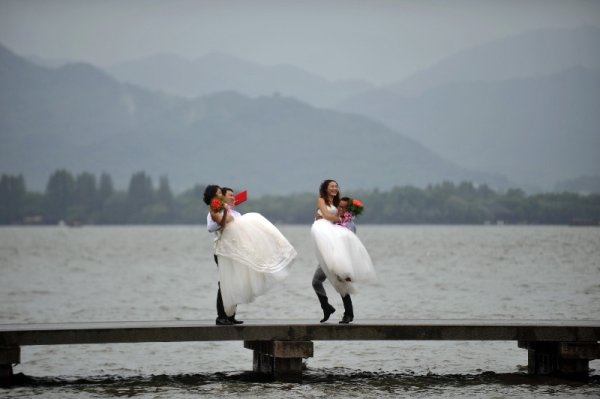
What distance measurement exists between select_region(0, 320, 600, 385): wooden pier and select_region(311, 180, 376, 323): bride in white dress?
39.3 inches

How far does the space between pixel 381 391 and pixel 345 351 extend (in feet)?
26.7

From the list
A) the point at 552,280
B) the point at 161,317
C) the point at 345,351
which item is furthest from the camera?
the point at 552,280

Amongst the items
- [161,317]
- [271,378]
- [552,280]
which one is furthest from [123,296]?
[271,378]

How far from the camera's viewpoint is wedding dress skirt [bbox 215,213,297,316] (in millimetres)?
19844

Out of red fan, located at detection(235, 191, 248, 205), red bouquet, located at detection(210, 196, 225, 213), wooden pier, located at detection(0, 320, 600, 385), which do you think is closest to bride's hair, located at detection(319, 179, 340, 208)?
red fan, located at detection(235, 191, 248, 205)

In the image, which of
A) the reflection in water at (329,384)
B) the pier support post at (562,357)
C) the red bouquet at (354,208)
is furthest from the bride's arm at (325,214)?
the pier support post at (562,357)

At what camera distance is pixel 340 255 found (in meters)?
19.8

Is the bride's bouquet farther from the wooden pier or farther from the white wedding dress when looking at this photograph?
the wooden pier

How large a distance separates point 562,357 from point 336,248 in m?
5.33

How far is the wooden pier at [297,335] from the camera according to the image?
20.2 m

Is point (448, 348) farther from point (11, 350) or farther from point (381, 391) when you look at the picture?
point (11, 350)

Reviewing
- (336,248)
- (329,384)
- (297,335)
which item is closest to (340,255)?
(336,248)

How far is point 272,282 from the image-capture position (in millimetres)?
19953

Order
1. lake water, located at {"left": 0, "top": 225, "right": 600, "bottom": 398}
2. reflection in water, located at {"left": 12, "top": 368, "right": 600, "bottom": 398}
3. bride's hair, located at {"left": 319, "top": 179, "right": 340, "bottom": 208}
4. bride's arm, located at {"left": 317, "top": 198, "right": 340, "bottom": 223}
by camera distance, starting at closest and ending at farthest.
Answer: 1. bride's hair, located at {"left": 319, "top": 179, "right": 340, "bottom": 208}
2. bride's arm, located at {"left": 317, "top": 198, "right": 340, "bottom": 223}
3. reflection in water, located at {"left": 12, "top": 368, "right": 600, "bottom": 398}
4. lake water, located at {"left": 0, "top": 225, "right": 600, "bottom": 398}
